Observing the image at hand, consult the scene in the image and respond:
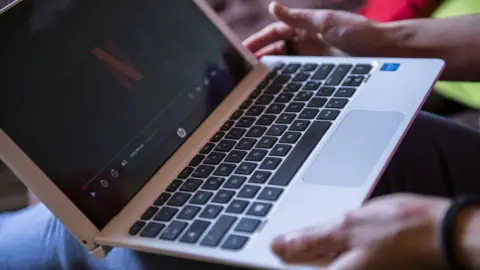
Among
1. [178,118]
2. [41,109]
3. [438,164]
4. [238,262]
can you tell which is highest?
[41,109]

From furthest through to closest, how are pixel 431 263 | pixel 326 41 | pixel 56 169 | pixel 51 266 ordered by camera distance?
pixel 326 41 → pixel 51 266 → pixel 56 169 → pixel 431 263

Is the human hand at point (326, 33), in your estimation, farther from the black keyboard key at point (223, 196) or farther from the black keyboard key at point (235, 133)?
the black keyboard key at point (223, 196)

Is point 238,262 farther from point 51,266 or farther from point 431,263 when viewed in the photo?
point 51,266

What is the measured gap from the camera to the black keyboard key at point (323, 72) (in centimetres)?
80

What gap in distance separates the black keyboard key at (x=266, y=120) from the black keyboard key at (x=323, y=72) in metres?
0.09

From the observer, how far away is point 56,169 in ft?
2.01

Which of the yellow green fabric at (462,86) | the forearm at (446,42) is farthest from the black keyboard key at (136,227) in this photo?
the yellow green fabric at (462,86)

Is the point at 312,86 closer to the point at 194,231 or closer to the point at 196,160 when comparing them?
the point at 196,160

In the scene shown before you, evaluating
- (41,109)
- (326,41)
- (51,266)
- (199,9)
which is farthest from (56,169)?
(326,41)

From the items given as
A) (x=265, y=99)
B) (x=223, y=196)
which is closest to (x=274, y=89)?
(x=265, y=99)

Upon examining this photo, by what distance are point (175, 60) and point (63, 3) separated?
0.15 m

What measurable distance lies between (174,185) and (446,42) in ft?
1.44

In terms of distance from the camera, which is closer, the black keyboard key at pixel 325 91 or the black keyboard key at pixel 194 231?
the black keyboard key at pixel 194 231

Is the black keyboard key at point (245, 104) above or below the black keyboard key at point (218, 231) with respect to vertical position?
above
